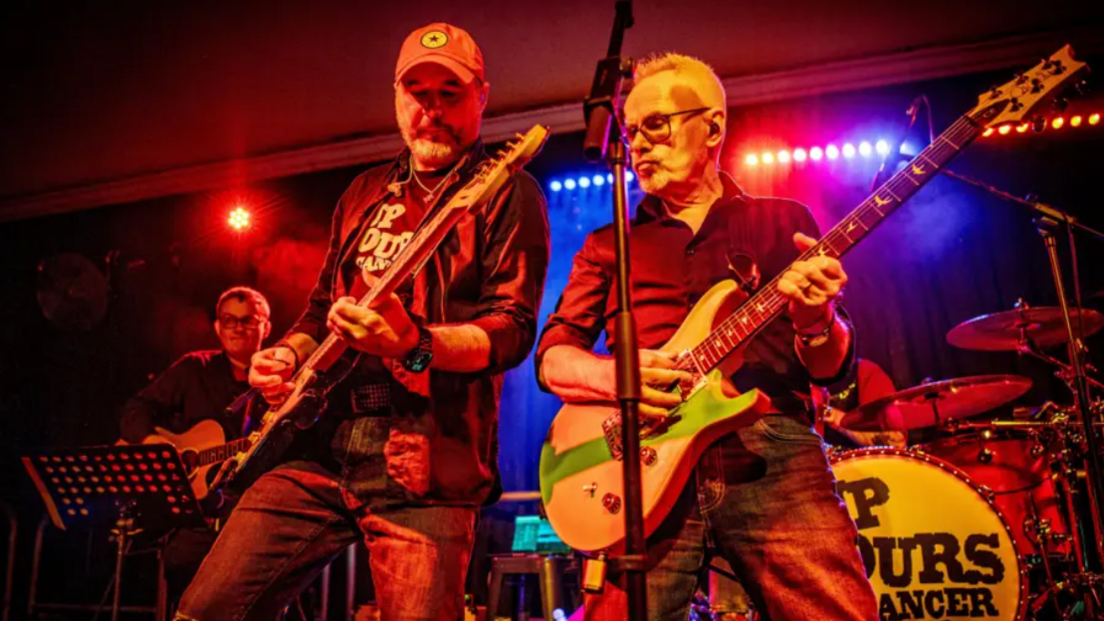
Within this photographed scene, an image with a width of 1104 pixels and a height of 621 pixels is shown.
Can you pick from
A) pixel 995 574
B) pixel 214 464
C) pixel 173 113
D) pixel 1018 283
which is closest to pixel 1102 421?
pixel 995 574

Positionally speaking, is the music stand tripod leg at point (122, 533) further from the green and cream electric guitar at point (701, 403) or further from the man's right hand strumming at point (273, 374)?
the green and cream electric guitar at point (701, 403)

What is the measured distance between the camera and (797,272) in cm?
212

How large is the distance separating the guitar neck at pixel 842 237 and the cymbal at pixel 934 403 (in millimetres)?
2801

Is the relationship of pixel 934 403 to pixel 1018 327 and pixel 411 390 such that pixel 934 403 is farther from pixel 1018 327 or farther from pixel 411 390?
pixel 411 390

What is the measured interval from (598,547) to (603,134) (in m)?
1.15

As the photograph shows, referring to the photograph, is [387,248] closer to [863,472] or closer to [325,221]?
[863,472]

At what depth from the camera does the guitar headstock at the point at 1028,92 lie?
2453mm

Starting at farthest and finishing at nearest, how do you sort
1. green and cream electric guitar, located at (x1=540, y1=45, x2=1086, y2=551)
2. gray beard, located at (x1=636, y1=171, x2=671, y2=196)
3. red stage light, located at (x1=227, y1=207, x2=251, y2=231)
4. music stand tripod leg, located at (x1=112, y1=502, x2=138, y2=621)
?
red stage light, located at (x1=227, y1=207, x2=251, y2=231)
music stand tripod leg, located at (x1=112, y1=502, x2=138, y2=621)
gray beard, located at (x1=636, y1=171, x2=671, y2=196)
green and cream electric guitar, located at (x1=540, y1=45, x2=1086, y2=551)

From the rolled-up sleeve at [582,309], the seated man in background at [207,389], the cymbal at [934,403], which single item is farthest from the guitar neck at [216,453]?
the cymbal at [934,403]

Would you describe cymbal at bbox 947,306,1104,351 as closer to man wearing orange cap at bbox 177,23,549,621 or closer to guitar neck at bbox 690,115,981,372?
guitar neck at bbox 690,115,981,372

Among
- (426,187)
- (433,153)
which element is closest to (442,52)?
(433,153)

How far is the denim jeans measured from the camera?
2041mm

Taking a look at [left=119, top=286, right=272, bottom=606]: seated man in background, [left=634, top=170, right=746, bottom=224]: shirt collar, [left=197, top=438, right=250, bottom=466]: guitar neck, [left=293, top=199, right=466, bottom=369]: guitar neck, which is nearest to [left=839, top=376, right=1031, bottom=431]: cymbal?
[left=634, top=170, right=746, bottom=224]: shirt collar

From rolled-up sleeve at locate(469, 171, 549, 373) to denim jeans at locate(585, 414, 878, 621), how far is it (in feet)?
2.11
